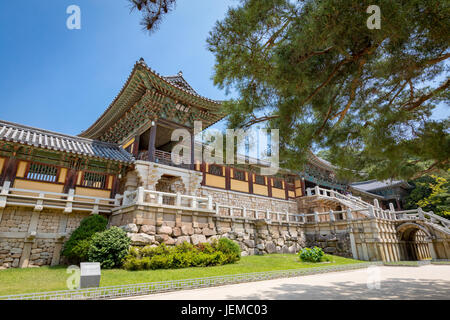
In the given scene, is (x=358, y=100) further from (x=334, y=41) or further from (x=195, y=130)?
(x=195, y=130)

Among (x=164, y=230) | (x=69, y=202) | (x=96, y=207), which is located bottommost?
(x=164, y=230)

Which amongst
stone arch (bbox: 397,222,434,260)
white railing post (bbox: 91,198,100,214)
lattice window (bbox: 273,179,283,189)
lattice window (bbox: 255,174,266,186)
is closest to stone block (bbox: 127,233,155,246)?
white railing post (bbox: 91,198,100,214)

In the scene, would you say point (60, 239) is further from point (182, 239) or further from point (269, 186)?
point (269, 186)

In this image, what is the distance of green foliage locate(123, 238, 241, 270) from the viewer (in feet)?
27.7

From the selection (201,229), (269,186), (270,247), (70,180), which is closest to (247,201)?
(269,186)

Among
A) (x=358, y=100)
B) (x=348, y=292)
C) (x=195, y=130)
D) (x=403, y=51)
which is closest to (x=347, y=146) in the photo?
(x=358, y=100)

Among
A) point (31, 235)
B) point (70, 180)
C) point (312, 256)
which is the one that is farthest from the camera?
point (70, 180)

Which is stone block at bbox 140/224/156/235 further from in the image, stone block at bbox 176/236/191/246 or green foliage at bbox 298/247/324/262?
green foliage at bbox 298/247/324/262

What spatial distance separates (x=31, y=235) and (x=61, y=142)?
505cm

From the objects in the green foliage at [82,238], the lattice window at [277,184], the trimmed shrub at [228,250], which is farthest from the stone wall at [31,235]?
the lattice window at [277,184]

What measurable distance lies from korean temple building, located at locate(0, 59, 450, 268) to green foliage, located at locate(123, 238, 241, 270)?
618 millimetres

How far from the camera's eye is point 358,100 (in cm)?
589

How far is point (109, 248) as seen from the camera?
28.8 feet

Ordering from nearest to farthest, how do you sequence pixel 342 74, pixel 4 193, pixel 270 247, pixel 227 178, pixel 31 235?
1. pixel 342 74
2. pixel 4 193
3. pixel 31 235
4. pixel 270 247
5. pixel 227 178
